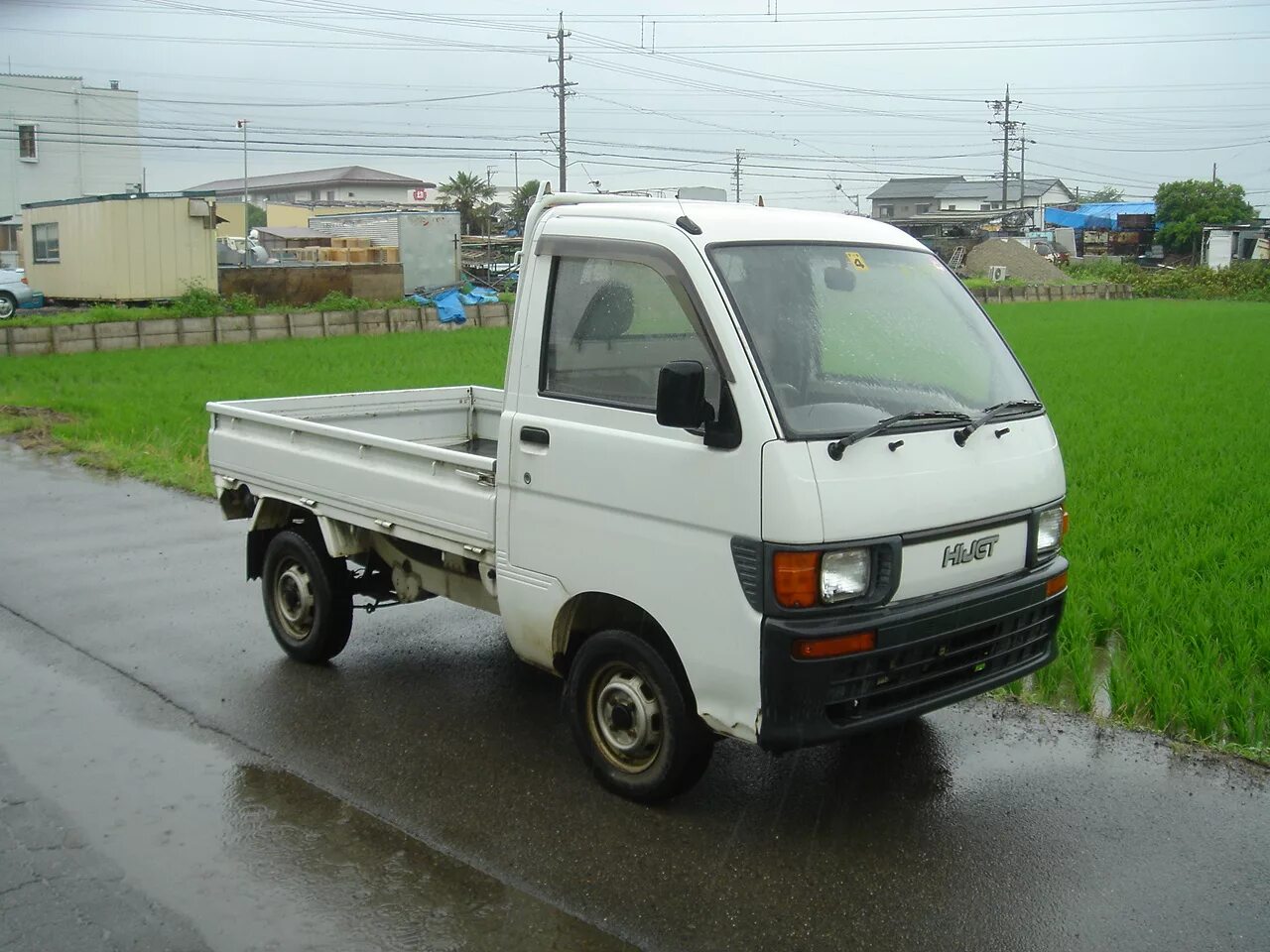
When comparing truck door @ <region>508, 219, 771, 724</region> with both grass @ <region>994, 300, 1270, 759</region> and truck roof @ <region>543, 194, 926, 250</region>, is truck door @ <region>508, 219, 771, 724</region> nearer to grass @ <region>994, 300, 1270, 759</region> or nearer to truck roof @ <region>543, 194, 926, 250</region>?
truck roof @ <region>543, 194, 926, 250</region>

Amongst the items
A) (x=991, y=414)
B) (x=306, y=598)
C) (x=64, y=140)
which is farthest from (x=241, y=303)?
(x=64, y=140)

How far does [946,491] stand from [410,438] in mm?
3839

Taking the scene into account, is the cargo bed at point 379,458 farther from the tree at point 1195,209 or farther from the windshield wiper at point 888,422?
the tree at point 1195,209

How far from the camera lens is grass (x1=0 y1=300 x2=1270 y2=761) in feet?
19.2

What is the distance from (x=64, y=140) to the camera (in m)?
55.5

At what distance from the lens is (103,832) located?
4.46m

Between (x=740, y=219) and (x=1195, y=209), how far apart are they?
75.7 m

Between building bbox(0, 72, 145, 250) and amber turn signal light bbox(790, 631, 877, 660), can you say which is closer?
amber turn signal light bbox(790, 631, 877, 660)

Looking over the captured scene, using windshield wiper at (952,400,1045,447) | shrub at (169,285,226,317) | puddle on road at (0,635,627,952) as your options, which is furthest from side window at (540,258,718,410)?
shrub at (169,285,226,317)

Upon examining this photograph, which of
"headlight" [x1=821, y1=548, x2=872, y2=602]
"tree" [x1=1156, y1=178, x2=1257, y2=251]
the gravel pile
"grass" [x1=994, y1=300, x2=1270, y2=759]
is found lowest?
"grass" [x1=994, y1=300, x2=1270, y2=759]

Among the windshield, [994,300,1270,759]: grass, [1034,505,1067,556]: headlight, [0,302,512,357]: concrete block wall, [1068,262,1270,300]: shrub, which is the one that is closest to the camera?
the windshield

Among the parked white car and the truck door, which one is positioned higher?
the parked white car

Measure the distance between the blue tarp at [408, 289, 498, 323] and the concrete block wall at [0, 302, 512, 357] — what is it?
0.93ft

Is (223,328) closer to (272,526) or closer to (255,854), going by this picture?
(272,526)
